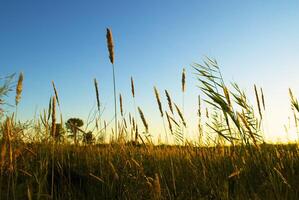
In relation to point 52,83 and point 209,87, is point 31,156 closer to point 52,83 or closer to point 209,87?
point 52,83

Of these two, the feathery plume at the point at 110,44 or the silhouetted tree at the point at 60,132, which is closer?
the feathery plume at the point at 110,44

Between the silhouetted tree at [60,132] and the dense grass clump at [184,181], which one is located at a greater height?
the silhouetted tree at [60,132]

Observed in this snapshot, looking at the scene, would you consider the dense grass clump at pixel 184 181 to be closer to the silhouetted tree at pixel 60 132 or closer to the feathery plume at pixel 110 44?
the silhouetted tree at pixel 60 132

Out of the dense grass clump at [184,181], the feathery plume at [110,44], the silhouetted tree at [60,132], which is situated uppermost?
the feathery plume at [110,44]

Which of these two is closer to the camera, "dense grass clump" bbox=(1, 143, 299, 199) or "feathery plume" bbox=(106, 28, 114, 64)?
"dense grass clump" bbox=(1, 143, 299, 199)

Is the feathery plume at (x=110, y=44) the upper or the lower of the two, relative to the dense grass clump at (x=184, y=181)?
upper

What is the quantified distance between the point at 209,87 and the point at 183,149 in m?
1.88

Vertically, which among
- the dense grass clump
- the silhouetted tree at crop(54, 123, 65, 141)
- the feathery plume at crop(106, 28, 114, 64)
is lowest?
the dense grass clump

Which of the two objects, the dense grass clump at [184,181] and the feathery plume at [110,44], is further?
the feathery plume at [110,44]

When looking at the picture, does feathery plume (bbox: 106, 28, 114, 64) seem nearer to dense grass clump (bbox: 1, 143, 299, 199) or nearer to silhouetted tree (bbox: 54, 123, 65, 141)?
dense grass clump (bbox: 1, 143, 299, 199)

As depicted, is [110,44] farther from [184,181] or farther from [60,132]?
[184,181]

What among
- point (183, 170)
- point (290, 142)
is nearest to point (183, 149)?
point (183, 170)

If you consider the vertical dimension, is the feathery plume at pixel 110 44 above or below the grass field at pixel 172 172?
above

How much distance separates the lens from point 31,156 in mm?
3348
